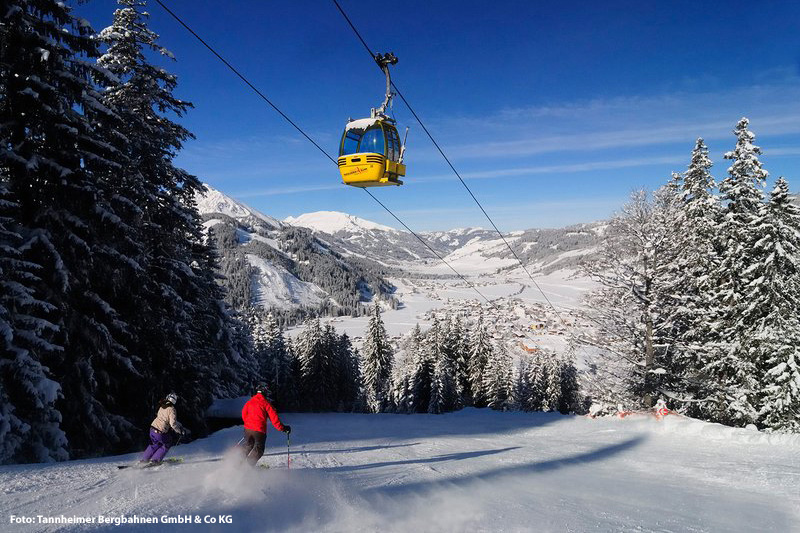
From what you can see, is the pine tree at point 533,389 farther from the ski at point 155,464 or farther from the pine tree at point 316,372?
the ski at point 155,464

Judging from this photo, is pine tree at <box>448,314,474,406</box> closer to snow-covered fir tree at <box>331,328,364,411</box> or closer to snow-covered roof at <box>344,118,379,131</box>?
snow-covered fir tree at <box>331,328,364,411</box>

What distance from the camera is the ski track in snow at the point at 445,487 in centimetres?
578

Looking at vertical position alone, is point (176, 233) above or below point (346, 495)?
above

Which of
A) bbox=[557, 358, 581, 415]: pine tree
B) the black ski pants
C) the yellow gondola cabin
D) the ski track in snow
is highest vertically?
the yellow gondola cabin

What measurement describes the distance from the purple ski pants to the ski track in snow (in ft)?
1.20

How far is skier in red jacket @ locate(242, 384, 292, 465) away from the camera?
27.4 feet

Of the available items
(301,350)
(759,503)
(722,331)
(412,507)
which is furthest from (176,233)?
(301,350)

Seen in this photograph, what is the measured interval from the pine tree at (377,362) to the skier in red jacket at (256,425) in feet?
121

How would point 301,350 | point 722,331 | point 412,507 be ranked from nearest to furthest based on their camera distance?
point 412,507, point 722,331, point 301,350

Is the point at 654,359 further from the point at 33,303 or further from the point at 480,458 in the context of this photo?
the point at 33,303

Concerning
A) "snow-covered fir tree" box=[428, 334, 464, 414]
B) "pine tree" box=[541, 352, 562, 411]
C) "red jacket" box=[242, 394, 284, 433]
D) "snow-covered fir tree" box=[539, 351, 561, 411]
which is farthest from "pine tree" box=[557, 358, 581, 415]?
"red jacket" box=[242, 394, 284, 433]

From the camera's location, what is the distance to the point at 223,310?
22312 mm

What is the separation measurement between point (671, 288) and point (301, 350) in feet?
121

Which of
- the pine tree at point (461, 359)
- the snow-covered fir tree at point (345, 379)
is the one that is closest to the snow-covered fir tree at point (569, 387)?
the pine tree at point (461, 359)
